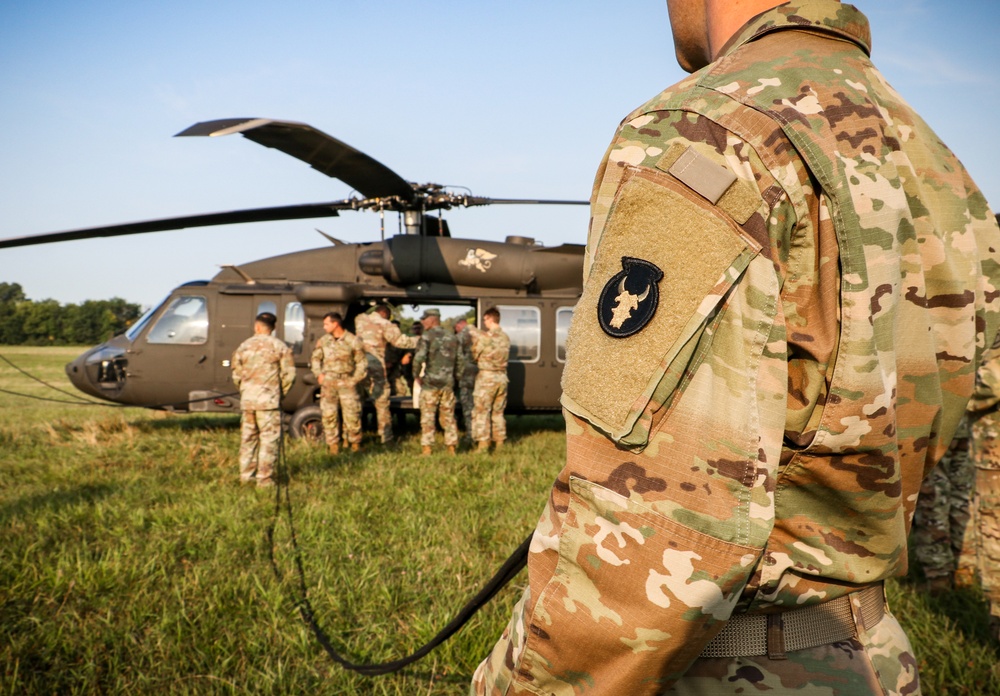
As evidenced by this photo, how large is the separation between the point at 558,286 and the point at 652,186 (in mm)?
Answer: 7943

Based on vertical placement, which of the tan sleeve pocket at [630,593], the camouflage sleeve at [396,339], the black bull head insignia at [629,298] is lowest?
the tan sleeve pocket at [630,593]

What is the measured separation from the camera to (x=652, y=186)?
0.79m

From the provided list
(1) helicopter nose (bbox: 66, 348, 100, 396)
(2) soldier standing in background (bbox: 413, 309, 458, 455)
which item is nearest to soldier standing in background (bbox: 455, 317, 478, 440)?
(2) soldier standing in background (bbox: 413, 309, 458, 455)

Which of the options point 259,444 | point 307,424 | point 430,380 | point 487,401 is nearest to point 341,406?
point 307,424

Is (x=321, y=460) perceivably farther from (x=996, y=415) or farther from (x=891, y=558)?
(x=891, y=558)

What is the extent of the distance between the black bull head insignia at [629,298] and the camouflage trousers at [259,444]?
582cm

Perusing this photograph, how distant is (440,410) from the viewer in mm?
8008

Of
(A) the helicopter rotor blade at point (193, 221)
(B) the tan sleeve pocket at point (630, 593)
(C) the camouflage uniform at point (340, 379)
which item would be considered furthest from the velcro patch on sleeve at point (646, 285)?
(C) the camouflage uniform at point (340, 379)

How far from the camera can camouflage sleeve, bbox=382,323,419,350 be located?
8.65 metres

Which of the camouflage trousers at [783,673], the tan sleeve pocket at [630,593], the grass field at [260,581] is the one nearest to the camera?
the tan sleeve pocket at [630,593]

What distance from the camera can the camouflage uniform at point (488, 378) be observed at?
25.9ft

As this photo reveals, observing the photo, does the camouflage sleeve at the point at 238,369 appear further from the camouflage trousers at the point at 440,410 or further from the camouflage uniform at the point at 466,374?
the camouflage uniform at the point at 466,374

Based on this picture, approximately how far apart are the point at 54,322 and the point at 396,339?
5078 centimetres

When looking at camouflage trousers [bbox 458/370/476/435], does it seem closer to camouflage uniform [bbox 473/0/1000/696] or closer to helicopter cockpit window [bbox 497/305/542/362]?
helicopter cockpit window [bbox 497/305/542/362]
